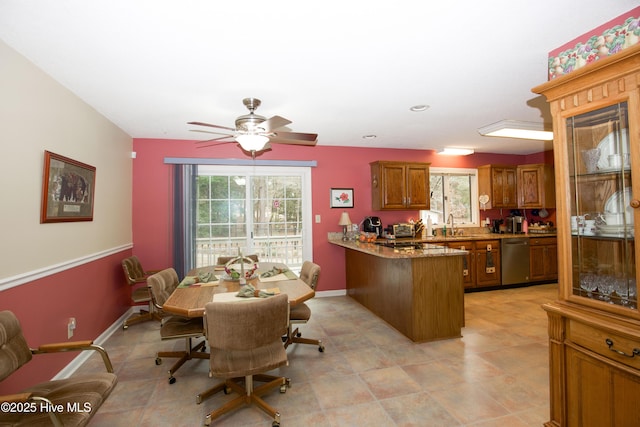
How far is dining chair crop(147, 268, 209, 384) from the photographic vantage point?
2.41 meters

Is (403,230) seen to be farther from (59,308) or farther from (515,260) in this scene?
(59,308)

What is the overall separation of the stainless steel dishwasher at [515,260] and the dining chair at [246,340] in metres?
4.69

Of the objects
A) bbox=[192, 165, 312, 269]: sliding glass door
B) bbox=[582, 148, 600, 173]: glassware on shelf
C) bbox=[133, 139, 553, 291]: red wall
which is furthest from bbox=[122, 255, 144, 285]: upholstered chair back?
bbox=[582, 148, 600, 173]: glassware on shelf

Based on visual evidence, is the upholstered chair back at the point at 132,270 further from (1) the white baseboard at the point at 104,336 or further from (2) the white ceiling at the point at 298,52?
(2) the white ceiling at the point at 298,52

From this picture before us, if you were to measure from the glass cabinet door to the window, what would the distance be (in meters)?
4.00

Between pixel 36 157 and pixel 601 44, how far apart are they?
380cm

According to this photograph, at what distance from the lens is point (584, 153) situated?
168 cm

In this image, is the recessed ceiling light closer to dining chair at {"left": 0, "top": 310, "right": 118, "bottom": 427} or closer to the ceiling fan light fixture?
the ceiling fan light fixture

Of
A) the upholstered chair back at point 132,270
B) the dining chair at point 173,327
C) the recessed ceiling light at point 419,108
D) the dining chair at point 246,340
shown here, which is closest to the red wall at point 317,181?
the upholstered chair back at point 132,270

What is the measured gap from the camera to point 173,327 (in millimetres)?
2480

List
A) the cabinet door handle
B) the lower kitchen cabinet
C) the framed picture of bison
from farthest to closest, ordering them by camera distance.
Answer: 1. the lower kitchen cabinet
2. the framed picture of bison
3. the cabinet door handle

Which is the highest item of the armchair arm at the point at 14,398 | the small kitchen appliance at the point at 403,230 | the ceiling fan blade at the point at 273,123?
the ceiling fan blade at the point at 273,123

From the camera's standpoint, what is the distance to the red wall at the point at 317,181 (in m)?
4.29

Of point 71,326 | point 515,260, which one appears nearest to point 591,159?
point 71,326
